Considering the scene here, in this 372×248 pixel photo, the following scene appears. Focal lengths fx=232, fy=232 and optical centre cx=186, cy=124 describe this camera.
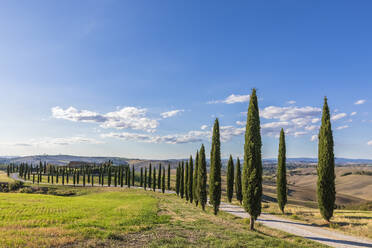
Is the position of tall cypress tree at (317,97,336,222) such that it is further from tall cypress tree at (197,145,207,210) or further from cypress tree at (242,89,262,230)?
tall cypress tree at (197,145,207,210)

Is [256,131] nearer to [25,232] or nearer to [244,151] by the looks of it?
[244,151]

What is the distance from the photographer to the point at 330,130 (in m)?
28.4

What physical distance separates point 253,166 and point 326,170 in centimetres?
1067

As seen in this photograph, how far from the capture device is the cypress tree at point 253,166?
76.3 ft

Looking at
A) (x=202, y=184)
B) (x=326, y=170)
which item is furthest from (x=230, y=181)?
(x=326, y=170)

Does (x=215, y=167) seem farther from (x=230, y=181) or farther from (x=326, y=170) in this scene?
(x=230, y=181)

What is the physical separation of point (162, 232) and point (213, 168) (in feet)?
58.1

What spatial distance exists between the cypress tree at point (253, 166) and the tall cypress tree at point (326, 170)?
30.4ft

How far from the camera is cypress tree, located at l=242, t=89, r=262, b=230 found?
23.3 metres

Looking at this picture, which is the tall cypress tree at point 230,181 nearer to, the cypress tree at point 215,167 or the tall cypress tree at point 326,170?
the cypress tree at point 215,167

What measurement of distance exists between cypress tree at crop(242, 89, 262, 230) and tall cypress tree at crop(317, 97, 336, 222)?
9.27 m

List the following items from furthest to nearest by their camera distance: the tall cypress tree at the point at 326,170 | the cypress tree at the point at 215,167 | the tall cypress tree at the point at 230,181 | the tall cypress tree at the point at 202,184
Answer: the tall cypress tree at the point at 230,181
the tall cypress tree at the point at 202,184
the cypress tree at the point at 215,167
the tall cypress tree at the point at 326,170

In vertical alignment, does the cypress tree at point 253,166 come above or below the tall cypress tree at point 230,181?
above

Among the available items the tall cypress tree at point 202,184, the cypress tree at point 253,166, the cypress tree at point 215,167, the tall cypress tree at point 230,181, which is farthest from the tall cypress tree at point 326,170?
the tall cypress tree at point 230,181
